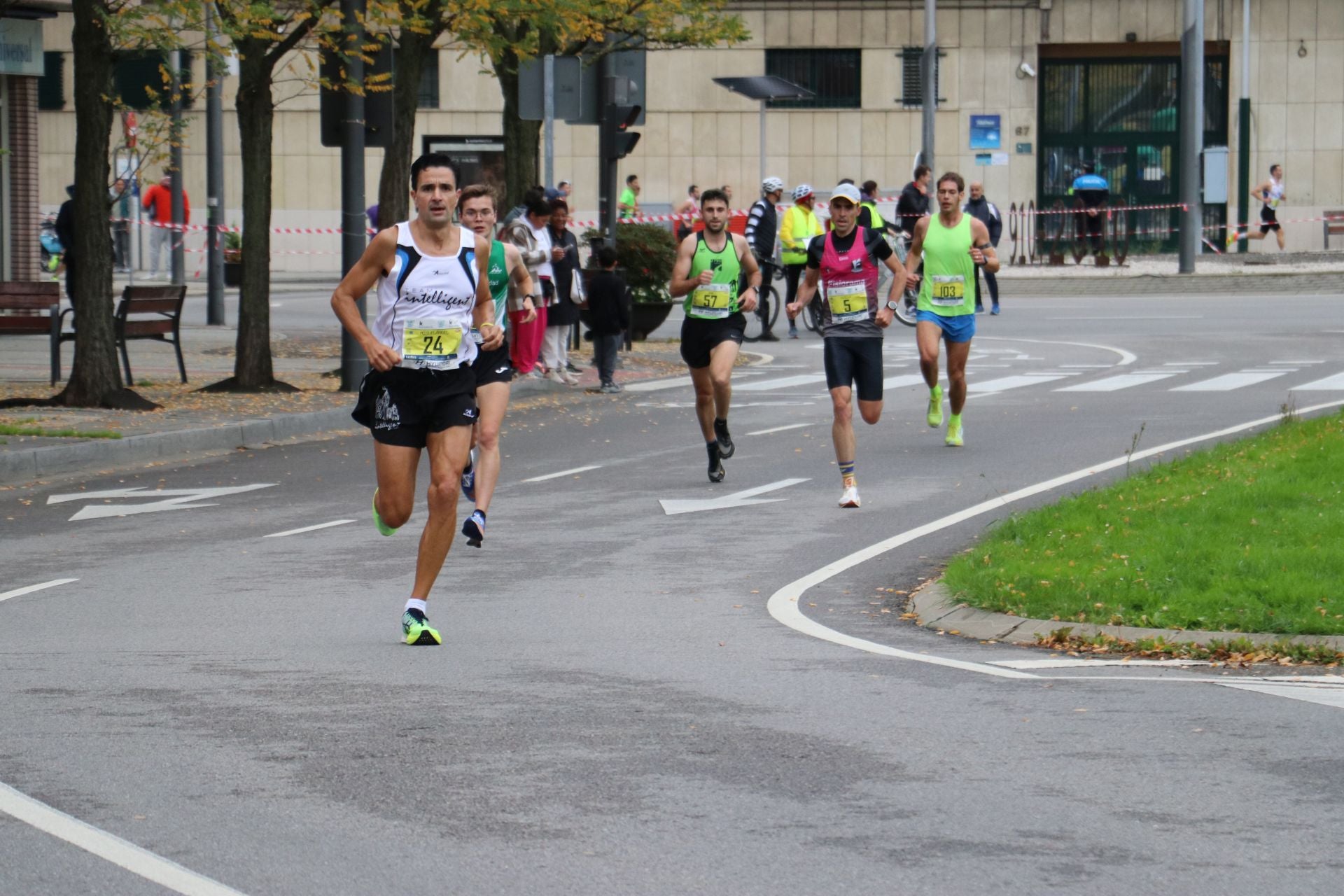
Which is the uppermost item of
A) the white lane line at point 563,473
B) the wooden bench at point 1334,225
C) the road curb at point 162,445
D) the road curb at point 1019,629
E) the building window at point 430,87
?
the building window at point 430,87

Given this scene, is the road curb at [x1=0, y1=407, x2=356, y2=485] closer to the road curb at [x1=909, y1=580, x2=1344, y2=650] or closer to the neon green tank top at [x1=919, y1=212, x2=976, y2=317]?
the neon green tank top at [x1=919, y1=212, x2=976, y2=317]

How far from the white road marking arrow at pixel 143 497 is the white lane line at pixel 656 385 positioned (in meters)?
7.37

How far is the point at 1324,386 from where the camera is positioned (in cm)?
1997

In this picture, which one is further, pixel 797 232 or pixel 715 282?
pixel 797 232

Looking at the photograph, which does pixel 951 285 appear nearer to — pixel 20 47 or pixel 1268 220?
pixel 20 47


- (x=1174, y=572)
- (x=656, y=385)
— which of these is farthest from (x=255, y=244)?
(x=1174, y=572)

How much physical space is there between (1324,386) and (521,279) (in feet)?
32.7

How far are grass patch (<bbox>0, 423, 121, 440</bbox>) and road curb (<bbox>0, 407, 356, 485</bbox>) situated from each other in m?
0.17

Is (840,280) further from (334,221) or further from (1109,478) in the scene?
(334,221)

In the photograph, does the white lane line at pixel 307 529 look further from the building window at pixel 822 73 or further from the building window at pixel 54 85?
the building window at pixel 54 85

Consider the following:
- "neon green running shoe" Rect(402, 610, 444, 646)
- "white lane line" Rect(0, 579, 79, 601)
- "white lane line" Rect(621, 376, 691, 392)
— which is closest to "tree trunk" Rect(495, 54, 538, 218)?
"white lane line" Rect(621, 376, 691, 392)

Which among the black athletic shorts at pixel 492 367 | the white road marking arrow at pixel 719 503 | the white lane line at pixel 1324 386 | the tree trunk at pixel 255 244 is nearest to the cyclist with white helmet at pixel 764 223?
the white lane line at pixel 1324 386

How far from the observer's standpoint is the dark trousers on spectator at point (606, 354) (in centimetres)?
2089

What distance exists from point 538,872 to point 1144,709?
2.63 metres
